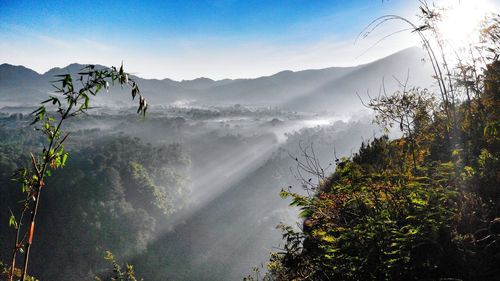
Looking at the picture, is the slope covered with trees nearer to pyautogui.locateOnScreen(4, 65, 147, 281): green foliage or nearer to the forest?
the forest

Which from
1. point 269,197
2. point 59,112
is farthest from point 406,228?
point 269,197

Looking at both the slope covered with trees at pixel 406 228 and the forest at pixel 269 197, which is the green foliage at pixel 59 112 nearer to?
the forest at pixel 269 197

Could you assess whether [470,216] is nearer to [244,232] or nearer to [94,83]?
[94,83]

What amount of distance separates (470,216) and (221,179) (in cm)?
9031

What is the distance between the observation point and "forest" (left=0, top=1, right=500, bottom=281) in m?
3.36

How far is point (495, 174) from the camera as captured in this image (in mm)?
4965

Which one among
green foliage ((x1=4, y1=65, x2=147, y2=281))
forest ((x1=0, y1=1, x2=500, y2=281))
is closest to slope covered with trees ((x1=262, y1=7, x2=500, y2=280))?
forest ((x1=0, y1=1, x2=500, y2=281))

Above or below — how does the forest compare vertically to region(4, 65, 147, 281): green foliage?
below

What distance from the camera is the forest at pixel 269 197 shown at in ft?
11.0

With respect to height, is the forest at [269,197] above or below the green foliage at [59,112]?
below

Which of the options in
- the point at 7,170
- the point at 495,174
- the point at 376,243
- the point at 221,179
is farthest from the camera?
the point at 221,179

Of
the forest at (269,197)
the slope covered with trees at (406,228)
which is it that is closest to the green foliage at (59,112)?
the forest at (269,197)

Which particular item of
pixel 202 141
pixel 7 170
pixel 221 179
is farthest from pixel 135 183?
pixel 202 141

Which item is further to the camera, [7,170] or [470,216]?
[7,170]
